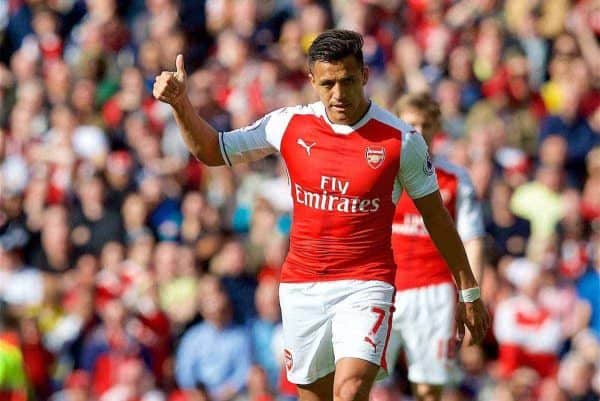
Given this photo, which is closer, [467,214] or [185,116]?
[185,116]

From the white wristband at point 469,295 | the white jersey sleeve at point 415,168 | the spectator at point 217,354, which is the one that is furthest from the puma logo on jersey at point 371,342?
the spectator at point 217,354

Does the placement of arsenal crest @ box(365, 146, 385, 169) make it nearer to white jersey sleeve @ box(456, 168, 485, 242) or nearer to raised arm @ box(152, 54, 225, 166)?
raised arm @ box(152, 54, 225, 166)

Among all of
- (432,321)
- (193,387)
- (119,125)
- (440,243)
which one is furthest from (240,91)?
(440,243)

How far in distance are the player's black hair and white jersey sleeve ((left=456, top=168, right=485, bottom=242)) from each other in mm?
2508

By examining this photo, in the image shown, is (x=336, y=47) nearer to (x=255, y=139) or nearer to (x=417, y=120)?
(x=255, y=139)

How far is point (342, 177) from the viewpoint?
8.52 metres

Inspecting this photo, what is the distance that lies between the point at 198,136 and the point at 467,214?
2.69 meters

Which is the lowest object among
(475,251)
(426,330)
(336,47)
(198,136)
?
(426,330)

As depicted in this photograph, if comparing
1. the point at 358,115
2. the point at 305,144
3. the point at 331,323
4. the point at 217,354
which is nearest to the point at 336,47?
the point at 358,115

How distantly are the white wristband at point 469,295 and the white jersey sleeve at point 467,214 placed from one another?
6.45ft

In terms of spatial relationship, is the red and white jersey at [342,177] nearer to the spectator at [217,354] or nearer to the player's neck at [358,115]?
the player's neck at [358,115]

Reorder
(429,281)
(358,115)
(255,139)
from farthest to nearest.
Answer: (429,281), (255,139), (358,115)

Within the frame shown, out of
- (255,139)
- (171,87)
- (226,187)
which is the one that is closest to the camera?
(171,87)

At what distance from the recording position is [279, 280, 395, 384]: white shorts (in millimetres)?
8555
